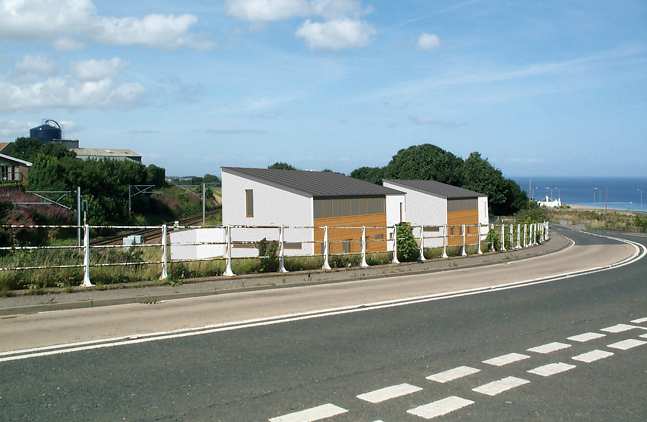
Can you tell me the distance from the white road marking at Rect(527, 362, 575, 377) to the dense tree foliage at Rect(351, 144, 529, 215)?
288ft

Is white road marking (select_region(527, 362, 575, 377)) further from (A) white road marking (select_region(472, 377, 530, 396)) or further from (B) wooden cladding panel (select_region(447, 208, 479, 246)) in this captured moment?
(B) wooden cladding panel (select_region(447, 208, 479, 246))

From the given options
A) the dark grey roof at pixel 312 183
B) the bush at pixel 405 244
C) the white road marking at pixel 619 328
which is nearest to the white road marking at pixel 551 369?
the white road marking at pixel 619 328

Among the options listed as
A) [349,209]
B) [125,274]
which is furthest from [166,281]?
[349,209]

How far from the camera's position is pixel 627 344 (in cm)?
934

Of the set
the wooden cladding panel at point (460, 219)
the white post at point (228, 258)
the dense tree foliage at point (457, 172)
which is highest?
the dense tree foliage at point (457, 172)

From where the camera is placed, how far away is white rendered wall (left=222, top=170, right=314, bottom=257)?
4106 cm

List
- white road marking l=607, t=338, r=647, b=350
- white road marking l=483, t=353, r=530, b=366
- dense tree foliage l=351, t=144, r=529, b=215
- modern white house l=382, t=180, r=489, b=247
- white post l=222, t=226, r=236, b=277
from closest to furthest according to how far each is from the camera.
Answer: white road marking l=483, t=353, r=530, b=366 → white road marking l=607, t=338, r=647, b=350 → white post l=222, t=226, r=236, b=277 → modern white house l=382, t=180, r=489, b=247 → dense tree foliage l=351, t=144, r=529, b=215

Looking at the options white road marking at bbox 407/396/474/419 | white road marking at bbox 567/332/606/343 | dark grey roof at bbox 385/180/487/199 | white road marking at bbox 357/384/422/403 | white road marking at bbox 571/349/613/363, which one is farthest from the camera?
dark grey roof at bbox 385/180/487/199

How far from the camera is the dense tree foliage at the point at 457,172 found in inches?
3809

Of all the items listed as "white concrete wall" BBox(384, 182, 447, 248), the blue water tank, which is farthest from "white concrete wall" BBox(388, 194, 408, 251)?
the blue water tank

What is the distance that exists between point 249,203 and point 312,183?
464cm

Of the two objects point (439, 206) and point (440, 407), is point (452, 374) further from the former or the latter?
point (439, 206)

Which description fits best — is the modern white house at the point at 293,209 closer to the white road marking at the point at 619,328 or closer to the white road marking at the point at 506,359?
the white road marking at the point at 619,328

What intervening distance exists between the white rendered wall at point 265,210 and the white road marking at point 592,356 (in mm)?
30236
